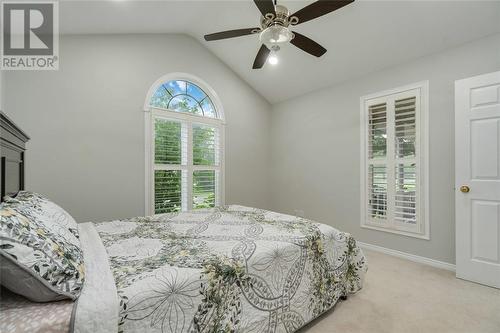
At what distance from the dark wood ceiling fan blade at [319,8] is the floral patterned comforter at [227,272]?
1.70 meters

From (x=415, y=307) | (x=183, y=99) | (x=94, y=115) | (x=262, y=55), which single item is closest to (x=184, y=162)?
(x=183, y=99)

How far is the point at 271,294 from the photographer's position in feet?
4.82

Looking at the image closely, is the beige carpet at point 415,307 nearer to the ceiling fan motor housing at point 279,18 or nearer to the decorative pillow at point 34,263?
the decorative pillow at point 34,263

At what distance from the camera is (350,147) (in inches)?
144

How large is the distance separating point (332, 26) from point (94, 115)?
10.4 feet

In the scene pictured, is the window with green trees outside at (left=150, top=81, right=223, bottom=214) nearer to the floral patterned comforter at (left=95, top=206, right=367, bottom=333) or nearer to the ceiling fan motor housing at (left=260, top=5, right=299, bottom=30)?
the floral patterned comforter at (left=95, top=206, right=367, bottom=333)

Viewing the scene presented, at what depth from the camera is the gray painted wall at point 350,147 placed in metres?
2.73

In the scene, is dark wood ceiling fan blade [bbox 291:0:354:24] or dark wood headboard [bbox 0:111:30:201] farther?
dark wood ceiling fan blade [bbox 291:0:354:24]

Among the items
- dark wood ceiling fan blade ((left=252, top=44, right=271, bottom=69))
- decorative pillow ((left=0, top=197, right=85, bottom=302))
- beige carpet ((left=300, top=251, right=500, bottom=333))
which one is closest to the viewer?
decorative pillow ((left=0, top=197, right=85, bottom=302))

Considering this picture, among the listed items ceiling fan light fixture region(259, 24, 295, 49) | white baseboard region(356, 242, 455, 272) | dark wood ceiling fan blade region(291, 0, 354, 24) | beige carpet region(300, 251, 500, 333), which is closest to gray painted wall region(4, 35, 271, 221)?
ceiling fan light fixture region(259, 24, 295, 49)

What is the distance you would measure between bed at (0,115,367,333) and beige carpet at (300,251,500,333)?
142mm

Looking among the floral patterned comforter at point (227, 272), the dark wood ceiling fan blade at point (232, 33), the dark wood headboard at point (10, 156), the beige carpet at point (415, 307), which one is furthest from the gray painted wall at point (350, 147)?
the dark wood headboard at point (10, 156)

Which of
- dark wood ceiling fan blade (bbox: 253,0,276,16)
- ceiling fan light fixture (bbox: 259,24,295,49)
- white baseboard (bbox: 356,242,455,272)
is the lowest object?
white baseboard (bbox: 356,242,455,272)

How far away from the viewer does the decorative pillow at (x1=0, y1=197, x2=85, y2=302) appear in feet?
2.69
